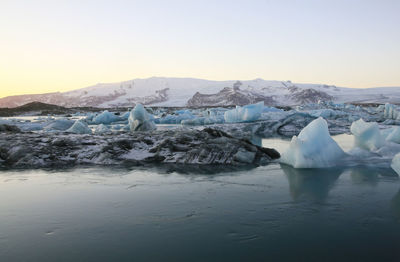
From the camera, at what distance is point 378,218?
11.3 ft

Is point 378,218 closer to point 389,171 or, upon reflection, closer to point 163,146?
point 389,171

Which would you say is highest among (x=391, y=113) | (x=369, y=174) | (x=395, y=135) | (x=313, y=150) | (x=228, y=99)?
(x=313, y=150)

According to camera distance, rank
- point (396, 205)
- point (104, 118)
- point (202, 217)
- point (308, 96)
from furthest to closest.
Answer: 1. point (308, 96)
2. point (104, 118)
3. point (396, 205)
4. point (202, 217)

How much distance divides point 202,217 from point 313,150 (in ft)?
12.5

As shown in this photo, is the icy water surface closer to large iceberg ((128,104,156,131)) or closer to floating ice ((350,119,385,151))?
floating ice ((350,119,385,151))

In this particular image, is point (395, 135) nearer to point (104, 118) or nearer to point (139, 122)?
point (139, 122)

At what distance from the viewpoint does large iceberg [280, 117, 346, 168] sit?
6.33m

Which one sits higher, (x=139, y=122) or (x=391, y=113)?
(x=139, y=122)

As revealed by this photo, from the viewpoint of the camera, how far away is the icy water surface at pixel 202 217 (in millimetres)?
2709

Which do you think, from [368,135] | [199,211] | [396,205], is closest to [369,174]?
[396,205]

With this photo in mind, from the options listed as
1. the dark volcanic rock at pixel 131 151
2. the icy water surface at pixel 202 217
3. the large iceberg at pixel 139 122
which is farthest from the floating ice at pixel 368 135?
the large iceberg at pixel 139 122

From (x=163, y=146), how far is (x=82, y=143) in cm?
212

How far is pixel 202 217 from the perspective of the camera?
11.6 ft

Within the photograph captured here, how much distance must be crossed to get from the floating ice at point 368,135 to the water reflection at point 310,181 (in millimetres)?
2143
